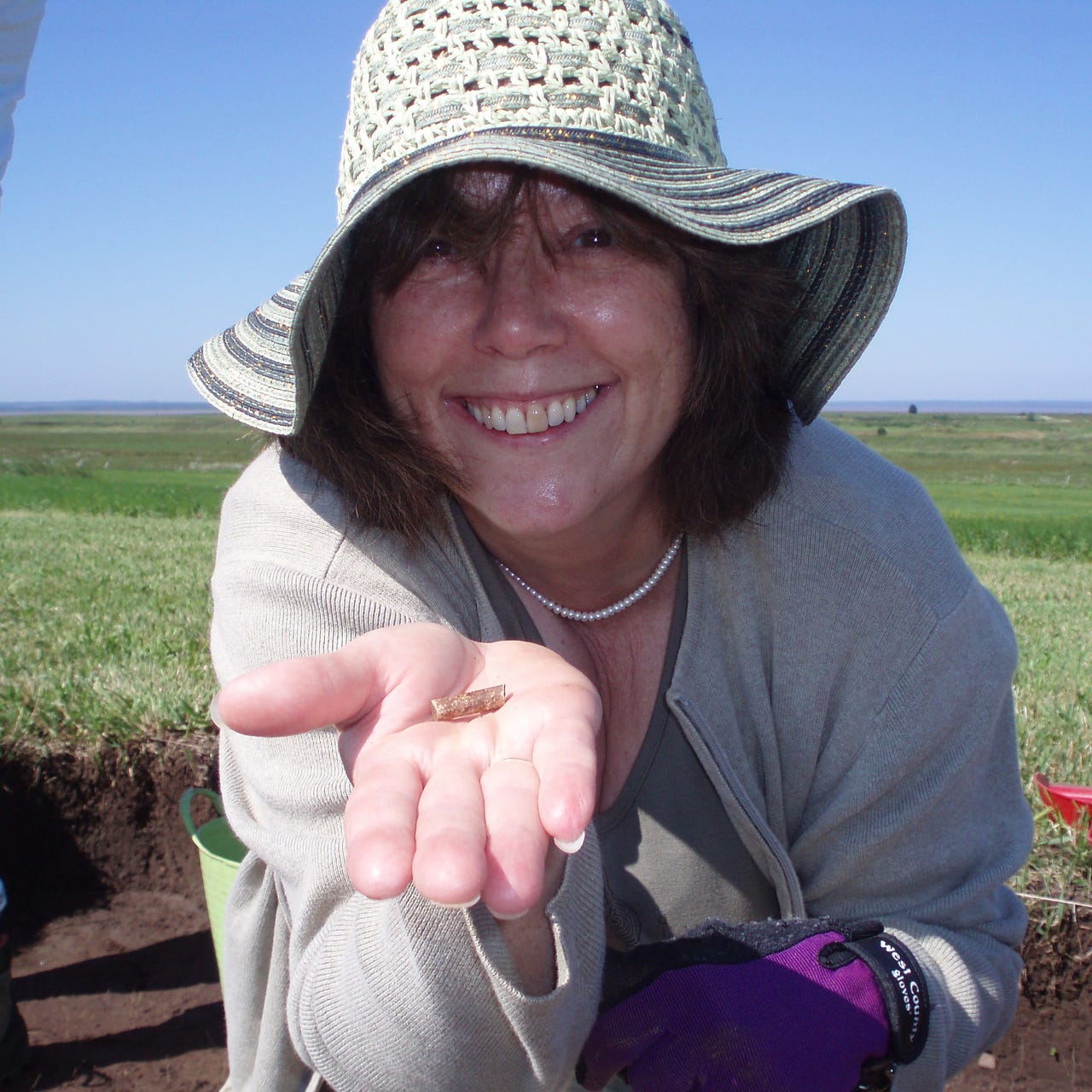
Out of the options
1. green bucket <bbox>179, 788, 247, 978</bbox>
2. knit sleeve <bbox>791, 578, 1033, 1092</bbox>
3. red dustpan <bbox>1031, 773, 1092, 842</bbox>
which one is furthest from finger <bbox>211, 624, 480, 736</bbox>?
red dustpan <bbox>1031, 773, 1092, 842</bbox>

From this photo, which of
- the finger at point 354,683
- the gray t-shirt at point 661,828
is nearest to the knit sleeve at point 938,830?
the gray t-shirt at point 661,828


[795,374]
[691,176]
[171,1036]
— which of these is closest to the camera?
[691,176]

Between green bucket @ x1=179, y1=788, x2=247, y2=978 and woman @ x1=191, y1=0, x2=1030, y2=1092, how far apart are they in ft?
1.58

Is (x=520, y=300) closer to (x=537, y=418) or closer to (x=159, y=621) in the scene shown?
(x=537, y=418)

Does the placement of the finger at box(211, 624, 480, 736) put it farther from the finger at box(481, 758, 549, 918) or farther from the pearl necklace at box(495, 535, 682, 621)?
the pearl necklace at box(495, 535, 682, 621)

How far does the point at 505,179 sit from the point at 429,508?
21.2 inches

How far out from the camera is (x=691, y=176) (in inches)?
56.6

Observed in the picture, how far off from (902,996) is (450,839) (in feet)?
3.44

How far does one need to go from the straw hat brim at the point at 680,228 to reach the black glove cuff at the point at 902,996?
95cm

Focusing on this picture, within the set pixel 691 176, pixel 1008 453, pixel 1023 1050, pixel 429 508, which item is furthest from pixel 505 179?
pixel 1008 453

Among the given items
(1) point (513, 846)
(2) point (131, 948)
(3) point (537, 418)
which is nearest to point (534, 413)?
(3) point (537, 418)

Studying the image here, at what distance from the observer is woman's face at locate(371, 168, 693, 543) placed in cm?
157

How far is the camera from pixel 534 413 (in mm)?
1640

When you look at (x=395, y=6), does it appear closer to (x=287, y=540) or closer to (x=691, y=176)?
(x=691, y=176)
